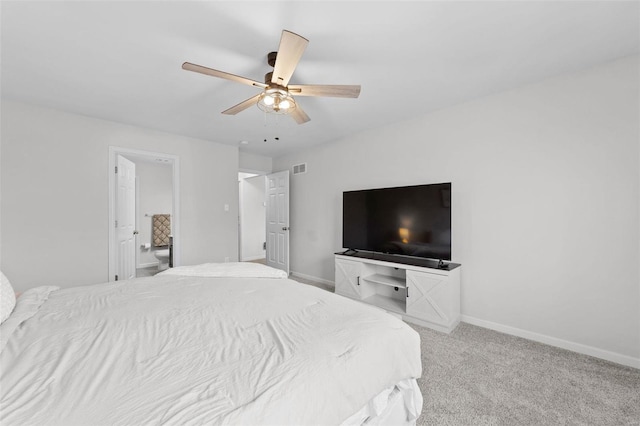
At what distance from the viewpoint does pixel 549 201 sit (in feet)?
8.16

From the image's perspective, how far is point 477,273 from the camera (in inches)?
115

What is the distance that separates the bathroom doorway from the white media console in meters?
3.64

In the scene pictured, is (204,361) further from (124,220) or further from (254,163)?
(254,163)

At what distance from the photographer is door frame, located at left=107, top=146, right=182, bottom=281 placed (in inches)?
137

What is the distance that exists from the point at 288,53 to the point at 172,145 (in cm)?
317

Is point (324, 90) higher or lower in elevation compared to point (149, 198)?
higher

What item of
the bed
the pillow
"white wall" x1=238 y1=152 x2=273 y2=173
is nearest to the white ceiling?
the pillow

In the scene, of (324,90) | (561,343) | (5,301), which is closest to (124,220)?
(5,301)

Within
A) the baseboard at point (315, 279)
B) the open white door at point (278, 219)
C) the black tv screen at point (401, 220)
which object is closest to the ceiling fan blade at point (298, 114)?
the black tv screen at point (401, 220)

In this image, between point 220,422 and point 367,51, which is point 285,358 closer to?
point 220,422

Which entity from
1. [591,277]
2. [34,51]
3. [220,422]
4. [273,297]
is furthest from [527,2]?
[34,51]

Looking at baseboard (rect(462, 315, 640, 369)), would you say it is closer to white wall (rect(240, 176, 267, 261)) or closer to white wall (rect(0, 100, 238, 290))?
white wall (rect(0, 100, 238, 290))

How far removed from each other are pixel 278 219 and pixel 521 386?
4.26 m

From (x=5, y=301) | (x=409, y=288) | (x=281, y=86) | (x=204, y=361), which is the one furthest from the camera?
(x=409, y=288)
